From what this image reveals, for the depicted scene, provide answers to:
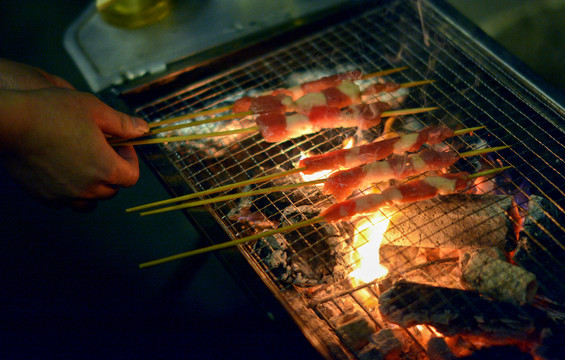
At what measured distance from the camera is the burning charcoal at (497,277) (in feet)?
6.86

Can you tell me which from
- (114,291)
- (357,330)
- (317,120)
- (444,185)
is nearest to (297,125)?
Answer: (317,120)

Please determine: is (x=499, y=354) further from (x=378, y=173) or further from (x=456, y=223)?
(x=378, y=173)

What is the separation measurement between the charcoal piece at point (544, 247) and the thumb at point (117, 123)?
2.44 meters

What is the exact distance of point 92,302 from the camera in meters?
3.35

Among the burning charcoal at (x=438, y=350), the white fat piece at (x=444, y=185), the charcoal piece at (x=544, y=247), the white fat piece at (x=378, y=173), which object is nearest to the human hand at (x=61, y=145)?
the white fat piece at (x=378, y=173)

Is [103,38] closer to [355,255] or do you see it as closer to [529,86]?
[355,255]

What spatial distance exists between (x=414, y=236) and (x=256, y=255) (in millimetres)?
969

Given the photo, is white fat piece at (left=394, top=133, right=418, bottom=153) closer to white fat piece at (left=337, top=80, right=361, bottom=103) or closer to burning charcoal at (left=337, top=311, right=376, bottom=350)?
white fat piece at (left=337, top=80, right=361, bottom=103)

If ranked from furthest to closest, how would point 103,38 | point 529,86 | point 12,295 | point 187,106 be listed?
point 103,38, point 12,295, point 187,106, point 529,86

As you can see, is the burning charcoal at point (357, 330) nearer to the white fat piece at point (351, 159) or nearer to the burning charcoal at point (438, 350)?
the burning charcoal at point (438, 350)

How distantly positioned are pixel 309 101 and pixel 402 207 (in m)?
1.00

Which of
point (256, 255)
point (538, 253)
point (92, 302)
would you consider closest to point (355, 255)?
point (256, 255)

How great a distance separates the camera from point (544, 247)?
2230 mm

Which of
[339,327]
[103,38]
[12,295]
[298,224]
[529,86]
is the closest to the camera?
[339,327]
